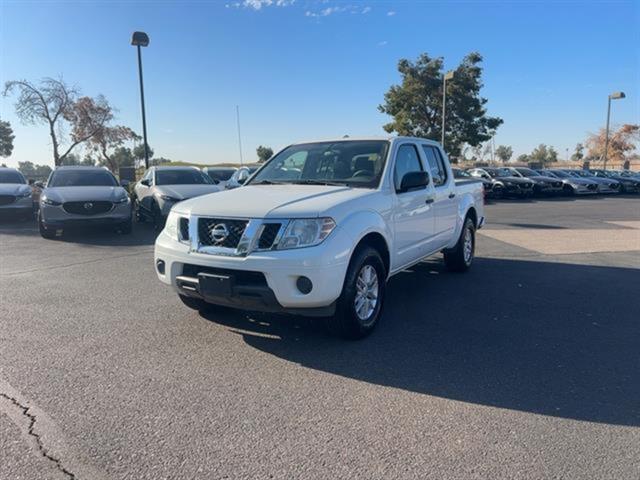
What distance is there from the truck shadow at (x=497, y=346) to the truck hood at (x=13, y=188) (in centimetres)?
1061

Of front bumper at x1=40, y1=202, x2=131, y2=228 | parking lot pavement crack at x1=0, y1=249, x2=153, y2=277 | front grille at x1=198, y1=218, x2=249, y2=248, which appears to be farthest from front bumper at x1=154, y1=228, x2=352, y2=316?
front bumper at x1=40, y1=202, x2=131, y2=228

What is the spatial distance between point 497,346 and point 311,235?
1.99 meters

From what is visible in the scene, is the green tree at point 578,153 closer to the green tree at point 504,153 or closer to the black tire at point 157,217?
the green tree at point 504,153

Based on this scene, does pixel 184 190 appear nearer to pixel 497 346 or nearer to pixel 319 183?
pixel 319 183

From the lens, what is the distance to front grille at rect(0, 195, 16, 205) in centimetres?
1264

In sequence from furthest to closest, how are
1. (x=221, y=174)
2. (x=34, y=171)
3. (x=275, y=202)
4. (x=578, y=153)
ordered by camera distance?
(x=578, y=153) < (x=34, y=171) < (x=221, y=174) < (x=275, y=202)

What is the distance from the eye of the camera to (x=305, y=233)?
13.0 ft

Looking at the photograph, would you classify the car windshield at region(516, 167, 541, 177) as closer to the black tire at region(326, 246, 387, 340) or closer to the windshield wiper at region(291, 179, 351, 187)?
the windshield wiper at region(291, 179, 351, 187)

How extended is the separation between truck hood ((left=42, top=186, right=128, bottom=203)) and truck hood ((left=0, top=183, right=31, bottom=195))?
9.33 ft

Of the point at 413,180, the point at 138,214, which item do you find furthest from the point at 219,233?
the point at 138,214

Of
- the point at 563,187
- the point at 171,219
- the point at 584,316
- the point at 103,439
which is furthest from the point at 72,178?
the point at 563,187

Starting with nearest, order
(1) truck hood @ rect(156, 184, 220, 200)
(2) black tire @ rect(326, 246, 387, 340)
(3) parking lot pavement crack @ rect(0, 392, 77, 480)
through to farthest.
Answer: (3) parking lot pavement crack @ rect(0, 392, 77, 480)
(2) black tire @ rect(326, 246, 387, 340)
(1) truck hood @ rect(156, 184, 220, 200)

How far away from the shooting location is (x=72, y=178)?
11.6 m

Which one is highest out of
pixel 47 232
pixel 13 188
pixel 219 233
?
pixel 13 188
